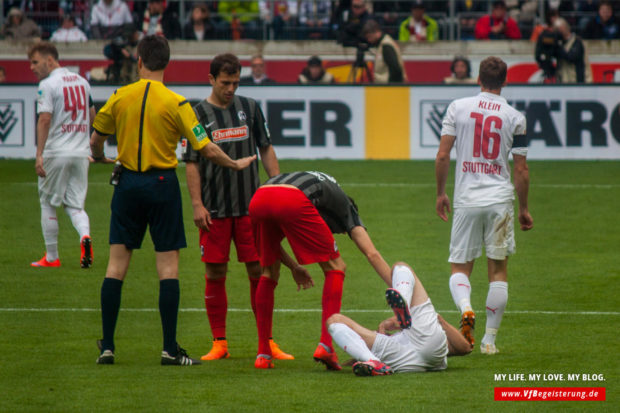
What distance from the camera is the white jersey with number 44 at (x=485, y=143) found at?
7.35m

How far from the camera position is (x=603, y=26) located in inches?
917

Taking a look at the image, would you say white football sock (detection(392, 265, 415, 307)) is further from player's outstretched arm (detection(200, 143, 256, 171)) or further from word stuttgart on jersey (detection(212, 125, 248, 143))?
word stuttgart on jersey (detection(212, 125, 248, 143))

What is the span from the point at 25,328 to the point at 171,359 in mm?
1826

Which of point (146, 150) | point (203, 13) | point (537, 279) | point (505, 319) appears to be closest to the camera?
point (146, 150)

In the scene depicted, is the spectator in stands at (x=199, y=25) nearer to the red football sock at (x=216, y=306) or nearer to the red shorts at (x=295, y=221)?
the red football sock at (x=216, y=306)

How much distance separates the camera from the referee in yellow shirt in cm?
666

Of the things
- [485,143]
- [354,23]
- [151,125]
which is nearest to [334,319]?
[151,125]

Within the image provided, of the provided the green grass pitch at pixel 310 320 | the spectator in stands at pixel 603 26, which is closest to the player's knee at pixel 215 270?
the green grass pitch at pixel 310 320

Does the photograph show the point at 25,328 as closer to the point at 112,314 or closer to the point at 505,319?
the point at 112,314

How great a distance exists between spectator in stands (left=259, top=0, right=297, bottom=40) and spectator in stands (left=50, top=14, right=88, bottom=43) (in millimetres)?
4256

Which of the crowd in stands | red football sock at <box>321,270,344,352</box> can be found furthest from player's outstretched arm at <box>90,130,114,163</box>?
the crowd in stands

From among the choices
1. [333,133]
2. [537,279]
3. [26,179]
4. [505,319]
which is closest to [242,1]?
[333,133]

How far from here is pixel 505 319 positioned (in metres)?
8.64

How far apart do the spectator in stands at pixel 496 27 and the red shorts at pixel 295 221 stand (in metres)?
17.7
